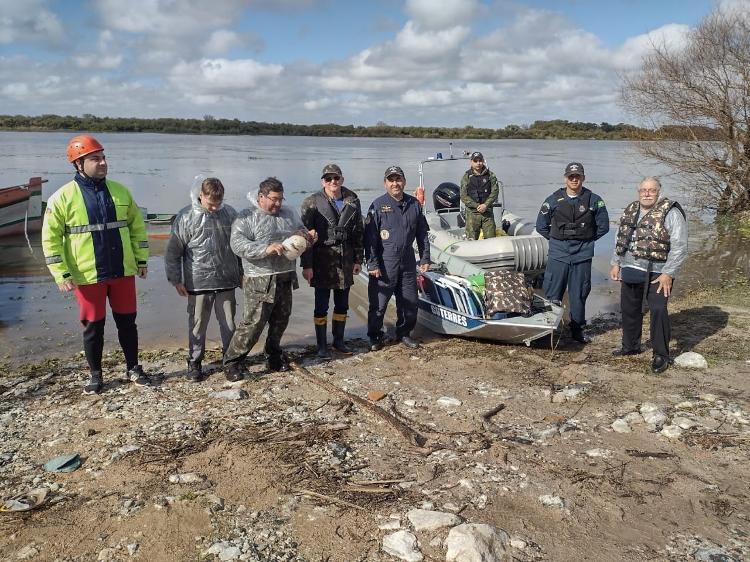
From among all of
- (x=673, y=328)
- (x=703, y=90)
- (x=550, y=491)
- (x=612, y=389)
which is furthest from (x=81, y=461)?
(x=703, y=90)

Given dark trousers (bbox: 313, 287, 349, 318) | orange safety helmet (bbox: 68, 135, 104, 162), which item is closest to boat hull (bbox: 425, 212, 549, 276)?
dark trousers (bbox: 313, 287, 349, 318)

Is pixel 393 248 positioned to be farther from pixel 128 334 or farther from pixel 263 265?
pixel 128 334

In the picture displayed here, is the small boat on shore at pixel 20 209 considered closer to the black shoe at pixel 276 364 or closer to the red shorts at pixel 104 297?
the red shorts at pixel 104 297

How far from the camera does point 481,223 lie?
8.31 metres

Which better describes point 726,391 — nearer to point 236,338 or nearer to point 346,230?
point 346,230

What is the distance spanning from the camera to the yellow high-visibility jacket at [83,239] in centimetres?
423

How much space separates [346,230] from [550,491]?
Result: 2915 mm

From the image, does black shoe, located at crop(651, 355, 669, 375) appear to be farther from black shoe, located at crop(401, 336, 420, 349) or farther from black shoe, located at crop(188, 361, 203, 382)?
black shoe, located at crop(188, 361, 203, 382)

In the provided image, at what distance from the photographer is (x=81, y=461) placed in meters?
3.59

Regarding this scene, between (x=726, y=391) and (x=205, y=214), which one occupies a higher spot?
(x=205, y=214)

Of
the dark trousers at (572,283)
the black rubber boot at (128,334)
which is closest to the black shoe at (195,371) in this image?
the black rubber boot at (128,334)

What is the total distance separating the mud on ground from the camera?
9.24ft

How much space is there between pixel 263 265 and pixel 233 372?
901 mm

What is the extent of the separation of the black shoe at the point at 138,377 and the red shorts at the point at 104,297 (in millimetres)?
497
